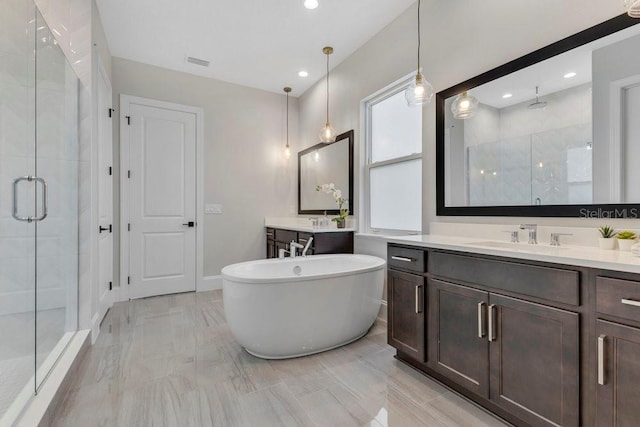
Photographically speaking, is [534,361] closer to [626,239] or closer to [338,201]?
[626,239]

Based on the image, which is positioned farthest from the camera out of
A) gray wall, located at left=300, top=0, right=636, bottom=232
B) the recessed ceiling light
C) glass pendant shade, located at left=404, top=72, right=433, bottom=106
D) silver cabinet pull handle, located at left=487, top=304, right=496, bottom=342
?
the recessed ceiling light

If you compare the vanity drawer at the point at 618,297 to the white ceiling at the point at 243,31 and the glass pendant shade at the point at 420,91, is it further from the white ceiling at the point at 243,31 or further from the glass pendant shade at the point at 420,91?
the white ceiling at the point at 243,31

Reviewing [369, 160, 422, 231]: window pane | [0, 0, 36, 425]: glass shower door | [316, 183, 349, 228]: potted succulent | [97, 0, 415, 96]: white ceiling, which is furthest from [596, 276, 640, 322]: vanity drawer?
[0, 0, 36, 425]: glass shower door

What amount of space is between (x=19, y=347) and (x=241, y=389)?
139 cm

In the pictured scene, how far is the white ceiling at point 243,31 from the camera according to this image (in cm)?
273

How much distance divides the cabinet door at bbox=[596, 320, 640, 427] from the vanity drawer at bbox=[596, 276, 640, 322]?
0.05m

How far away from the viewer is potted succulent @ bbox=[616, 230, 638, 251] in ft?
4.62

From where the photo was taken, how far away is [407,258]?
2.04 meters

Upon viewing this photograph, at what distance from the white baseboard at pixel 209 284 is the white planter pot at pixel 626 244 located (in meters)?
4.05

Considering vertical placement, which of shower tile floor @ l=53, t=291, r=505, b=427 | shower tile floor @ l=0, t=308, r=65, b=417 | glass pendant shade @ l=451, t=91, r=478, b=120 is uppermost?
glass pendant shade @ l=451, t=91, r=478, b=120

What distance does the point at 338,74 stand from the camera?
3.75 m

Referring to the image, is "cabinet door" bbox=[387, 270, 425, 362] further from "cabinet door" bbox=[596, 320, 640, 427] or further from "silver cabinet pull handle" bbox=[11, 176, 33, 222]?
"silver cabinet pull handle" bbox=[11, 176, 33, 222]

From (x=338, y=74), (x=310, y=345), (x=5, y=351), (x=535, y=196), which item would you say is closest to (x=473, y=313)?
(x=535, y=196)

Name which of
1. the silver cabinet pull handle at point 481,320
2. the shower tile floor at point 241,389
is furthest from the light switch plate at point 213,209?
the silver cabinet pull handle at point 481,320
